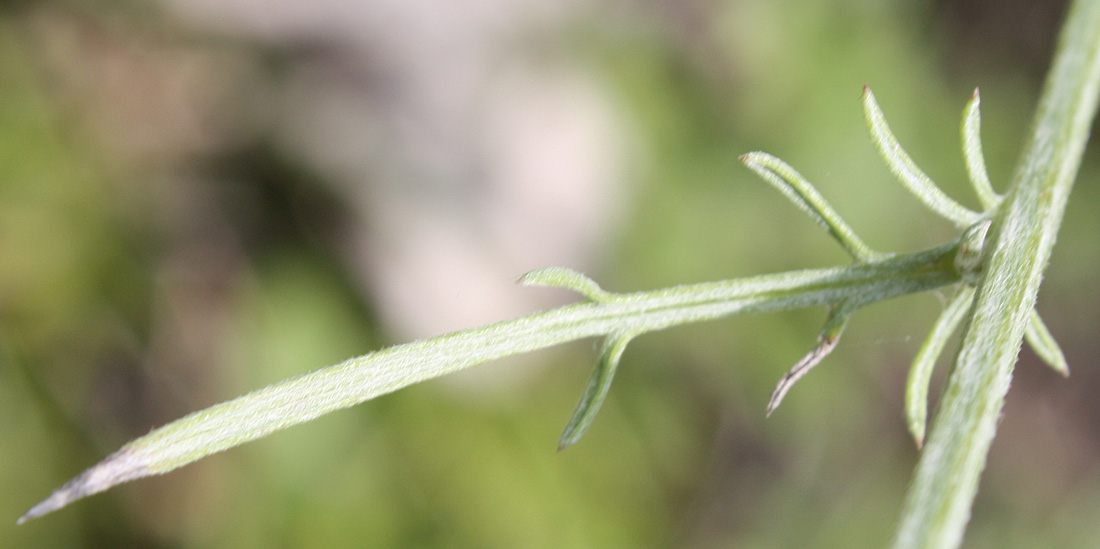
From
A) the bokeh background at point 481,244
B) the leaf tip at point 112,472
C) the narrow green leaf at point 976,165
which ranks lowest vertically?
the bokeh background at point 481,244

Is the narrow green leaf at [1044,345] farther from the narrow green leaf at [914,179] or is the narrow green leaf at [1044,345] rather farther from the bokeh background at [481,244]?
the bokeh background at [481,244]

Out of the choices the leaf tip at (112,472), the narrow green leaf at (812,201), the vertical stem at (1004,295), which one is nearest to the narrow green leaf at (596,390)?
the narrow green leaf at (812,201)

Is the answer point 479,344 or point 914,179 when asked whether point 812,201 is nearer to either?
point 914,179

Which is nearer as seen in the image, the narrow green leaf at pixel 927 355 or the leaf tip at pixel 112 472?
the leaf tip at pixel 112 472

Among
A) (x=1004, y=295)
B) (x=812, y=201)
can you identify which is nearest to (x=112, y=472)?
(x=812, y=201)

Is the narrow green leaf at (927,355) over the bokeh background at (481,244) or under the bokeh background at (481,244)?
over

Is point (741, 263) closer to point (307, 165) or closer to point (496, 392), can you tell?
point (496, 392)

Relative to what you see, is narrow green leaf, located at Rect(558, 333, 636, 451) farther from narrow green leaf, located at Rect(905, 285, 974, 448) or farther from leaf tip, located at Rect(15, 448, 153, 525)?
leaf tip, located at Rect(15, 448, 153, 525)
